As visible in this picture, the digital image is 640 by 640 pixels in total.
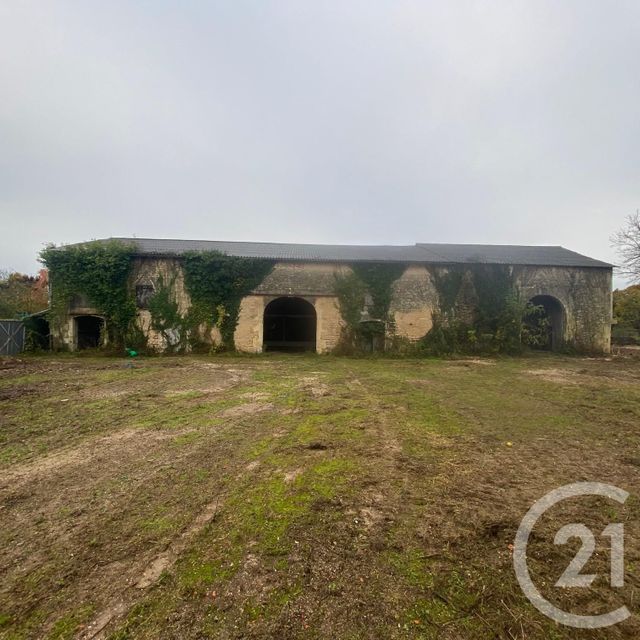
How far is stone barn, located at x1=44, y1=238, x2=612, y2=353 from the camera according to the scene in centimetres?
1517

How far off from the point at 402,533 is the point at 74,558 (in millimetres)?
2337

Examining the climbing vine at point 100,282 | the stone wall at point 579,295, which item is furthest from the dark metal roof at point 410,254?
the climbing vine at point 100,282

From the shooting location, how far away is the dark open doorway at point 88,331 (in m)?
15.7

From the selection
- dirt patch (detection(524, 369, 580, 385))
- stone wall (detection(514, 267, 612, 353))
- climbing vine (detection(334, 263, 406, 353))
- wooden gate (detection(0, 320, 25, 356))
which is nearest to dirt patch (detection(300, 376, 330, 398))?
climbing vine (detection(334, 263, 406, 353))

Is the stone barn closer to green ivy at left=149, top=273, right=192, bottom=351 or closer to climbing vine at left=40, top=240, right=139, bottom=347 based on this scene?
green ivy at left=149, top=273, right=192, bottom=351

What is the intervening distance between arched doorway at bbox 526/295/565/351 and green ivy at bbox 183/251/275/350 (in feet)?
46.5

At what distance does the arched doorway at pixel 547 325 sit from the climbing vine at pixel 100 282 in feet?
62.4

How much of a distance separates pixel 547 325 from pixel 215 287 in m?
16.4

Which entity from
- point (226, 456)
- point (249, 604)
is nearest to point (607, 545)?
point (249, 604)

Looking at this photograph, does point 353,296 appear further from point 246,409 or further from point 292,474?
point 292,474

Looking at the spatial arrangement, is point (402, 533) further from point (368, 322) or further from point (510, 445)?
point (368, 322)

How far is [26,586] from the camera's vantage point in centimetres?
206

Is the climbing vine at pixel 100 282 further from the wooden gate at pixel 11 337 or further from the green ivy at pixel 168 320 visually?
the wooden gate at pixel 11 337

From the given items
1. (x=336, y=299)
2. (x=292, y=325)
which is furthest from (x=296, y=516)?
(x=292, y=325)
